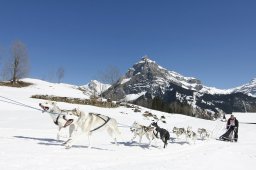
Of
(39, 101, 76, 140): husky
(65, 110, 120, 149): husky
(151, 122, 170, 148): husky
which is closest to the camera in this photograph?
(65, 110, 120, 149): husky

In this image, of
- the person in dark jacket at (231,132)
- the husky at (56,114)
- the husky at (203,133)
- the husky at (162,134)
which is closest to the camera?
the husky at (56,114)

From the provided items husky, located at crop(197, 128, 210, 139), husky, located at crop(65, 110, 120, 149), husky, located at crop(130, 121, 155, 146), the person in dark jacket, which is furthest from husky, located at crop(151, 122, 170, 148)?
the person in dark jacket

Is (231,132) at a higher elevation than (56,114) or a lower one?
lower

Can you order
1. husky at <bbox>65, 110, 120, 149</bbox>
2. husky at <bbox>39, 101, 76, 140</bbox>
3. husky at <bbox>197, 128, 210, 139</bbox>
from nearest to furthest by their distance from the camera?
1. husky at <bbox>65, 110, 120, 149</bbox>
2. husky at <bbox>39, 101, 76, 140</bbox>
3. husky at <bbox>197, 128, 210, 139</bbox>

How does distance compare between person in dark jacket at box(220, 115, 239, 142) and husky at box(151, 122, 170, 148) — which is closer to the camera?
husky at box(151, 122, 170, 148)

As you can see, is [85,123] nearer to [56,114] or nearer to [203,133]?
[56,114]

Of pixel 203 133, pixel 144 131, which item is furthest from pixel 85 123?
pixel 203 133

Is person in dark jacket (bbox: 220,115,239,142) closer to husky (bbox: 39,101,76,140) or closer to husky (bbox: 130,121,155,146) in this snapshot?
husky (bbox: 130,121,155,146)

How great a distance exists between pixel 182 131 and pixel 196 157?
6544 millimetres

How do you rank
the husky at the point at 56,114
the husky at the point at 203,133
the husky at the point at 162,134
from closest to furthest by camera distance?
the husky at the point at 56,114 < the husky at the point at 162,134 < the husky at the point at 203,133

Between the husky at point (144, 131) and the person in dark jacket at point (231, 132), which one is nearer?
the husky at point (144, 131)

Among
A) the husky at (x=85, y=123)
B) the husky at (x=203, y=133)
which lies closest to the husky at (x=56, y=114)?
the husky at (x=85, y=123)

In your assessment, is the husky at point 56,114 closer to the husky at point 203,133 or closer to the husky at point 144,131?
the husky at point 144,131

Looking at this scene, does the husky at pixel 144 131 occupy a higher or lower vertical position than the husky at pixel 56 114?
lower
